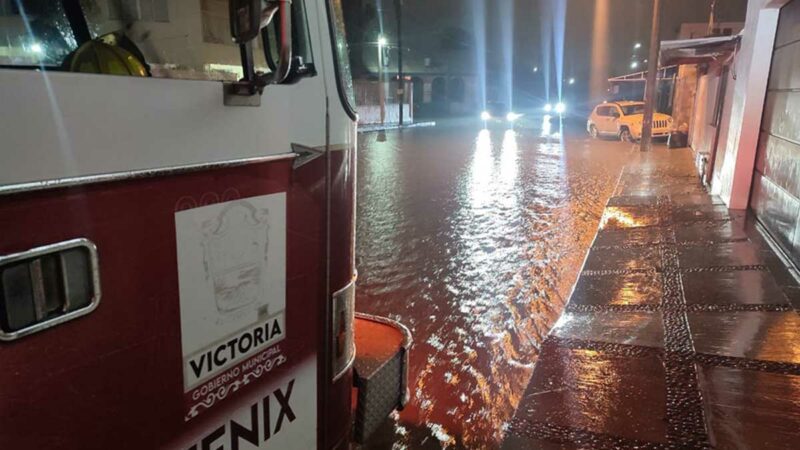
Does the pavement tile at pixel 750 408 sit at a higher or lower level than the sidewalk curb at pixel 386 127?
lower

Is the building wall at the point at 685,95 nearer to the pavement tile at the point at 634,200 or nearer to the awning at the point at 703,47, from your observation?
the awning at the point at 703,47

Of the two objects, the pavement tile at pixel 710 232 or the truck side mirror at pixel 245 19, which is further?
the pavement tile at pixel 710 232

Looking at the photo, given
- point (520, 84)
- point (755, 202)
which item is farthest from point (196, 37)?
point (520, 84)

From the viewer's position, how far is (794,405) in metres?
3.54

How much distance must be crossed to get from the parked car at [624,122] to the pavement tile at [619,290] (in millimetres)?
16040

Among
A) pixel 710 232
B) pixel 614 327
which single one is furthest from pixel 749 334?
pixel 710 232

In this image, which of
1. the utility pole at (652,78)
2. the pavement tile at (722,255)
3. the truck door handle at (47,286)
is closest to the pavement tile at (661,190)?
the pavement tile at (722,255)

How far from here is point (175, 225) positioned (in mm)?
1504

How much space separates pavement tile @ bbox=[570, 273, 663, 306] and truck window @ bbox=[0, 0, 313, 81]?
14.4 feet

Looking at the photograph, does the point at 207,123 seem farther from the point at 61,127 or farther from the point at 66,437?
the point at 66,437

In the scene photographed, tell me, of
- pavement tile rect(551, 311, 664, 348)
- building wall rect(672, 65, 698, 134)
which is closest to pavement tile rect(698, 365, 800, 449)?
pavement tile rect(551, 311, 664, 348)

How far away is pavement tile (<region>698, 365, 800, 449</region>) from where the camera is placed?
325 centimetres

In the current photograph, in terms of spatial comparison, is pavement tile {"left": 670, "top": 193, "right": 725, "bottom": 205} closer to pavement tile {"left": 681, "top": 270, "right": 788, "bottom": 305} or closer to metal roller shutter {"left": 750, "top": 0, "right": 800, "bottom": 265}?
metal roller shutter {"left": 750, "top": 0, "right": 800, "bottom": 265}

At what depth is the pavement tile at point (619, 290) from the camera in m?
5.41
